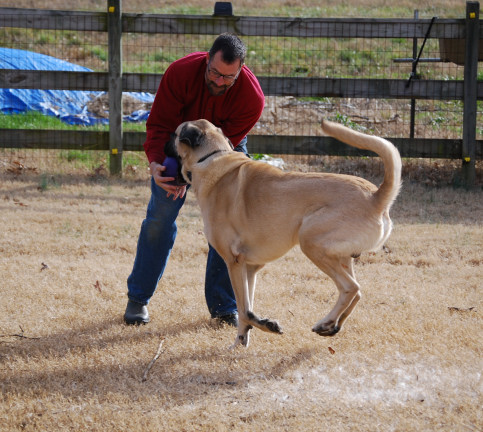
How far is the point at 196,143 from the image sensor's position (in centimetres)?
412

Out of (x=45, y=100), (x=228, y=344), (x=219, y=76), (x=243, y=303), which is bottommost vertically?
(x=228, y=344)

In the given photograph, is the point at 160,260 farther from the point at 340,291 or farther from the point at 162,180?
the point at 340,291

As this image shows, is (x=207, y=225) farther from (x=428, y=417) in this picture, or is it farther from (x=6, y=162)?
(x=6, y=162)

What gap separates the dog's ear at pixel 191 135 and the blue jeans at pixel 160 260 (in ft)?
1.51

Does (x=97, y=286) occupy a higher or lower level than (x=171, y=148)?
lower

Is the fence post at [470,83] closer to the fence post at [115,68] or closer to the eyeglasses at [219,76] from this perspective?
the fence post at [115,68]

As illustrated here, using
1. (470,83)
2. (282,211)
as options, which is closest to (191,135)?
(282,211)

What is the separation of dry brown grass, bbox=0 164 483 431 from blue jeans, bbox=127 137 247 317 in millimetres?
192

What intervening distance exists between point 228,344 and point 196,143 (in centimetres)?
128

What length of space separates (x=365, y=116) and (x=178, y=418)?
9.75 metres

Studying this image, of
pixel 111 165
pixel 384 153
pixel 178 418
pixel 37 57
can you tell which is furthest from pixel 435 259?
pixel 37 57

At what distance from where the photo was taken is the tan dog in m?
3.67

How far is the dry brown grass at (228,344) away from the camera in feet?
10.4

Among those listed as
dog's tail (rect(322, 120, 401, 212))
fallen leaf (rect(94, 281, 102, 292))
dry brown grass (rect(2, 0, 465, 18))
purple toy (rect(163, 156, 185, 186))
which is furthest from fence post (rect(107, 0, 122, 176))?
dry brown grass (rect(2, 0, 465, 18))
